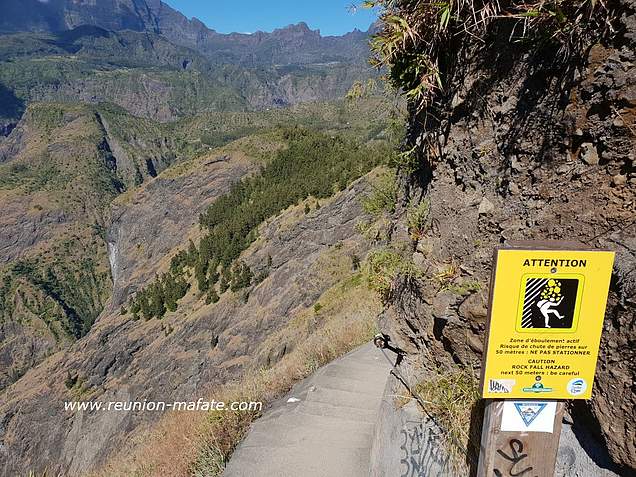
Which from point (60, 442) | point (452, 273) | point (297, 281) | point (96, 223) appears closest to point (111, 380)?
point (60, 442)

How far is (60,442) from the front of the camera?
44781 millimetres

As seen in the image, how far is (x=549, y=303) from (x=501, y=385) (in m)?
0.44

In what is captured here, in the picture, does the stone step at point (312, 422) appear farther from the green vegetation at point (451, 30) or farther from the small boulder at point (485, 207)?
the green vegetation at point (451, 30)

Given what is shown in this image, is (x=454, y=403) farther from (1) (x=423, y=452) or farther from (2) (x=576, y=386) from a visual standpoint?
(2) (x=576, y=386)

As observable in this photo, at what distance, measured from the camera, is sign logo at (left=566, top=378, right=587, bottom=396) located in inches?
83.7

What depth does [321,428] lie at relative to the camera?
619 cm

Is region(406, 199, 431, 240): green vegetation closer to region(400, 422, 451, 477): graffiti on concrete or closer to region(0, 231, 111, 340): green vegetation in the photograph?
region(400, 422, 451, 477): graffiti on concrete

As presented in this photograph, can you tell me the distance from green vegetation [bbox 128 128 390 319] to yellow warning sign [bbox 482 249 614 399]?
37379 millimetres

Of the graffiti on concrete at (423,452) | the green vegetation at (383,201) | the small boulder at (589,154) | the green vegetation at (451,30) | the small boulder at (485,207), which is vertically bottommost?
the graffiti on concrete at (423,452)

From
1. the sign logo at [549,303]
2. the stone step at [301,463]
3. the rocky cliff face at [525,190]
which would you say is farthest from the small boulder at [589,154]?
the stone step at [301,463]

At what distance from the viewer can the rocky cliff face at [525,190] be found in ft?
7.70

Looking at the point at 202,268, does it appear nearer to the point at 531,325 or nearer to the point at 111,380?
the point at 111,380

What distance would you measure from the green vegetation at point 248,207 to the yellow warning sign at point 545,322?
37.4 m

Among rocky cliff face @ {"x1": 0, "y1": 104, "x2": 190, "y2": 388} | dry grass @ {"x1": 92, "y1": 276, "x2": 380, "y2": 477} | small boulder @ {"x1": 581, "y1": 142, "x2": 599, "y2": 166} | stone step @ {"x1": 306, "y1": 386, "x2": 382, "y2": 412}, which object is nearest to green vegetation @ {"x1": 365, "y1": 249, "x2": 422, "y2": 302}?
small boulder @ {"x1": 581, "y1": 142, "x2": 599, "y2": 166}
